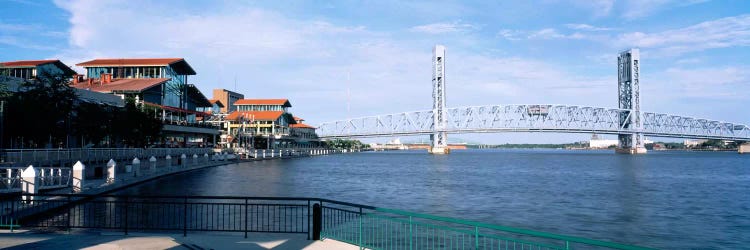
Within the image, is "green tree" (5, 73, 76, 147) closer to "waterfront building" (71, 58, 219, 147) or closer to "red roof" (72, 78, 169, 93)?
"waterfront building" (71, 58, 219, 147)

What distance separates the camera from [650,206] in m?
36.6

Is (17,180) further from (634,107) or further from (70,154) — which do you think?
(634,107)

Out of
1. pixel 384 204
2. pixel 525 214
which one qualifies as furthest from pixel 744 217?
pixel 384 204

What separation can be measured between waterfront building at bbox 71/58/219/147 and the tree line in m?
11.8

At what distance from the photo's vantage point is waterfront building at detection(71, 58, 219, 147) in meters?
77.9

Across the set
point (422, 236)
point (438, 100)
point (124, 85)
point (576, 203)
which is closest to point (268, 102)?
point (438, 100)

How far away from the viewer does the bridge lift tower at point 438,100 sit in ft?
590

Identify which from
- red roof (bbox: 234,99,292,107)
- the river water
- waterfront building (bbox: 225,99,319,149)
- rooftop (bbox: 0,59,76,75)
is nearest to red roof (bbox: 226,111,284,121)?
waterfront building (bbox: 225,99,319,149)

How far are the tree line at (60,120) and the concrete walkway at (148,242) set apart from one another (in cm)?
2605

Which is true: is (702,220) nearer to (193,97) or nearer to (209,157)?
(209,157)

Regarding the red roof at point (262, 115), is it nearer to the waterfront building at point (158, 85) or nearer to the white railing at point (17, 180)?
the waterfront building at point (158, 85)

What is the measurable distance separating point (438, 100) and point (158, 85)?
114 meters

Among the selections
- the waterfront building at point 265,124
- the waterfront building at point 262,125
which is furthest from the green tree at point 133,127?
the waterfront building at point 265,124

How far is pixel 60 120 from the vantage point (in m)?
45.9
